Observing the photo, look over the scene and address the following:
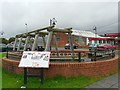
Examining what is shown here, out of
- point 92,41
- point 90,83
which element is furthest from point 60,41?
point 90,83

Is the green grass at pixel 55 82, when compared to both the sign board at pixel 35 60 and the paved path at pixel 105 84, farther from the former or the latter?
the sign board at pixel 35 60

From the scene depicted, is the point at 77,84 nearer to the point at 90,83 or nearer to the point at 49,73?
the point at 90,83

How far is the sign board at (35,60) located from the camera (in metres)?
6.96

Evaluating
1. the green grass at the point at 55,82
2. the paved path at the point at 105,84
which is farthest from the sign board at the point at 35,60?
the paved path at the point at 105,84

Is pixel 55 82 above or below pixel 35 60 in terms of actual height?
below

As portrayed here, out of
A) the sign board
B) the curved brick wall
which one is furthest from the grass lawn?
the sign board

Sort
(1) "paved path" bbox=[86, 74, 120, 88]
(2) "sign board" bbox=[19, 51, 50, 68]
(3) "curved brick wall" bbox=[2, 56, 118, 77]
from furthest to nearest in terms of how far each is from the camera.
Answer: (3) "curved brick wall" bbox=[2, 56, 118, 77] < (2) "sign board" bbox=[19, 51, 50, 68] < (1) "paved path" bbox=[86, 74, 120, 88]

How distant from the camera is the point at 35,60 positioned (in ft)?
23.5

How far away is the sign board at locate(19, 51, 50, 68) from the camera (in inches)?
274

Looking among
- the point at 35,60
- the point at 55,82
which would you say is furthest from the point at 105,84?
the point at 35,60

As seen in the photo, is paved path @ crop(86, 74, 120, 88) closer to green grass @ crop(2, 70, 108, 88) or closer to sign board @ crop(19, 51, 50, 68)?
green grass @ crop(2, 70, 108, 88)

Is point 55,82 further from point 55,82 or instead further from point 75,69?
point 75,69

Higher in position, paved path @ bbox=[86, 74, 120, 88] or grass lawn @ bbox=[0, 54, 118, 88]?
grass lawn @ bbox=[0, 54, 118, 88]

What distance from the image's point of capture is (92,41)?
5522 cm
